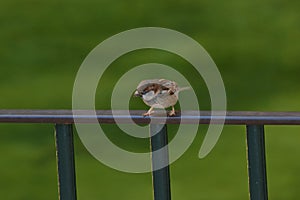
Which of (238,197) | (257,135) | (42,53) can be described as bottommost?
(238,197)

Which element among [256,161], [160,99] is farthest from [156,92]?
[256,161]

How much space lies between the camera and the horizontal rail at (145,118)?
53.4 inches

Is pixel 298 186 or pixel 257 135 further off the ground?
pixel 257 135

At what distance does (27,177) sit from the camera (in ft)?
14.7

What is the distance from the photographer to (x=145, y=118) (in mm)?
1419

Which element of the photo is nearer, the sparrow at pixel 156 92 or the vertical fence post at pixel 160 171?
the vertical fence post at pixel 160 171

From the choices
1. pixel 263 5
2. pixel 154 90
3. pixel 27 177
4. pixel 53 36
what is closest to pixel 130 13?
pixel 53 36

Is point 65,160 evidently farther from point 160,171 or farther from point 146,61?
point 146,61

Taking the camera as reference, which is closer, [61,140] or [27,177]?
[61,140]

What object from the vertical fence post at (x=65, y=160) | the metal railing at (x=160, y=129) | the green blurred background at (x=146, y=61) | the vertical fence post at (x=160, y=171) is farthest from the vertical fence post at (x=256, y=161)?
the green blurred background at (x=146, y=61)

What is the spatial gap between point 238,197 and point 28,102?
5.31 ft

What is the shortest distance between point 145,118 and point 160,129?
3 centimetres

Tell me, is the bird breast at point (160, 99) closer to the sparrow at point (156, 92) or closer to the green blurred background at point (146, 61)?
the sparrow at point (156, 92)

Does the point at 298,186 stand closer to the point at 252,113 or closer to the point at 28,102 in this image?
the point at 28,102
